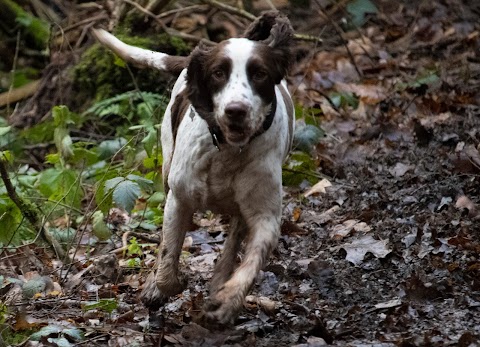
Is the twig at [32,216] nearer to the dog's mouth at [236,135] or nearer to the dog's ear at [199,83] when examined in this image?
the dog's ear at [199,83]

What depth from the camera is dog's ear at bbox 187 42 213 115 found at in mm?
4500

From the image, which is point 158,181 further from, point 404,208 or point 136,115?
point 136,115

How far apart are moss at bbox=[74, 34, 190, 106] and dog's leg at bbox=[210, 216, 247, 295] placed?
4379mm

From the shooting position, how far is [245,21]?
10.5 metres

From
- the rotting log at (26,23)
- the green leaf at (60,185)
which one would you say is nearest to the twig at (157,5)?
the rotting log at (26,23)

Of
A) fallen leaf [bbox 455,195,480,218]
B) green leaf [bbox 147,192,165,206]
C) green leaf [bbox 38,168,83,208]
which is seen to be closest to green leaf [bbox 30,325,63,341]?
green leaf [bbox 38,168,83,208]

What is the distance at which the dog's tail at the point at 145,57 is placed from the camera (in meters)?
5.82

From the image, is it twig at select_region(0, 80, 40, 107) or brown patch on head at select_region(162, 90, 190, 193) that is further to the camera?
twig at select_region(0, 80, 40, 107)

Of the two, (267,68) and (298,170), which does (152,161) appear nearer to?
(298,170)

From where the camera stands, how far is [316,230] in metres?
6.56

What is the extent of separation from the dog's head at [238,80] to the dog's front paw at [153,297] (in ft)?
3.40

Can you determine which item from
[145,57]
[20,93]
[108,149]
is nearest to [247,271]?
[145,57]

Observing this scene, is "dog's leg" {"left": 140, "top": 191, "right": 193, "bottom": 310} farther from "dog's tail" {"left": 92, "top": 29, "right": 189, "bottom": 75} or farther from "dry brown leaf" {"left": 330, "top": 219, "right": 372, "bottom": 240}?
"dry brown leaf" {"left": 330, "top": 219, "right": 372, "bottom": 240}

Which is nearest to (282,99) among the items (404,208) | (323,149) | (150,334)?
(150,334)
